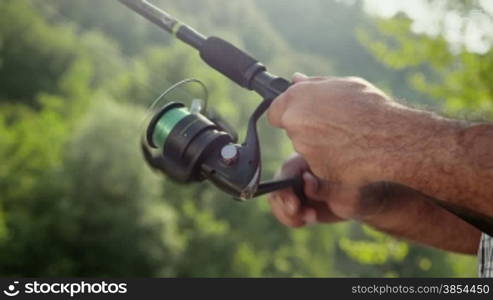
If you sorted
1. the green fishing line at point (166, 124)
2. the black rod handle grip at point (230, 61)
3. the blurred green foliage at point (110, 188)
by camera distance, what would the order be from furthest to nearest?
the blurred green foliage at point (110, 188), the green fishing line at point (166, 124), the black rod handle grip at point (230, 61)

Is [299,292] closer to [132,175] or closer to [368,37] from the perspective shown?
[368,37]

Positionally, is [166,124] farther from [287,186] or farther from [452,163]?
[452,163]

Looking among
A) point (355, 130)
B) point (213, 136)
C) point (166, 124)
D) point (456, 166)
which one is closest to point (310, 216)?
point (213, 136)

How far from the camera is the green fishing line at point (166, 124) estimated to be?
104 inches

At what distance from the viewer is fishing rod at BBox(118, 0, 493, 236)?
2357 millimetres

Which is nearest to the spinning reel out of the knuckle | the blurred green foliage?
the knuckle

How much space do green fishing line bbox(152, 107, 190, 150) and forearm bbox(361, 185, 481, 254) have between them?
75cm

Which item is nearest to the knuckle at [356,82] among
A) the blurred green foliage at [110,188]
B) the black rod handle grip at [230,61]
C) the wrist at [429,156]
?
the wrist at [429,156]

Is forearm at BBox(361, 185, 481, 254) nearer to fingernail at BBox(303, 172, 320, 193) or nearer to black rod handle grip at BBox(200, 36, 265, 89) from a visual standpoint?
fingernail at BBox(303, 172, 320, 193)

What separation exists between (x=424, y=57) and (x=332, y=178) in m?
3.80

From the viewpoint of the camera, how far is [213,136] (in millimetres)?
2527

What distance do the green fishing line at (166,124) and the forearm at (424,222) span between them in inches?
29.7

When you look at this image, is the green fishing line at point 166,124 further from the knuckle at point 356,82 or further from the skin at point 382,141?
the knuckle at point 356,82

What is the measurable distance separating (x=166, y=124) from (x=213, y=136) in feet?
0.75
